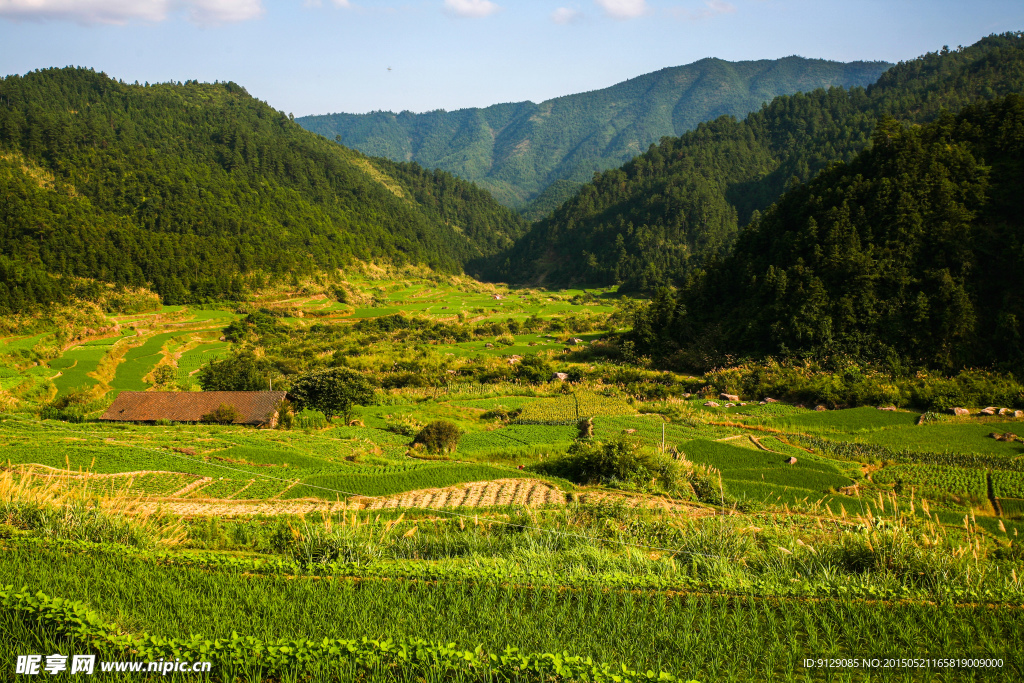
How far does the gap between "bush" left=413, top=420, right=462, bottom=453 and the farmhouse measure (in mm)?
6571

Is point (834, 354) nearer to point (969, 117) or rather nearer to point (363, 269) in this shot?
point (969, 117)

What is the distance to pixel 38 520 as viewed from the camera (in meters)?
7.56

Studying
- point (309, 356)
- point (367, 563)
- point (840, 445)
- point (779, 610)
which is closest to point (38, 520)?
point (367, 563)

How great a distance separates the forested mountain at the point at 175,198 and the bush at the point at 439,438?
37.3 metres

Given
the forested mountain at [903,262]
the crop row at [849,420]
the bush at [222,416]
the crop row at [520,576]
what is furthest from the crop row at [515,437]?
the forested mountain at [903,262]

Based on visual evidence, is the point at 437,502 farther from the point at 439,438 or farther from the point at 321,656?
the point at 321,656

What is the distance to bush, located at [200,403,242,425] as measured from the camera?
66.2 feet

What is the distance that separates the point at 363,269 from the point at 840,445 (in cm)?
7658

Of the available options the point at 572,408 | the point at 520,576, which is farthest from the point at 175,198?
the point at 520,576

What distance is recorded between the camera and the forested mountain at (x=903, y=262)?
2514 centimetres

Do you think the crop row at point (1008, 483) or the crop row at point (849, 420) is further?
the crop row at point (849, 420)

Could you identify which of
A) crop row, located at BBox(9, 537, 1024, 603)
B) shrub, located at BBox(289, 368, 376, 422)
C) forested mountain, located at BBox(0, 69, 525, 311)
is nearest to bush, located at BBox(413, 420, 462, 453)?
shrub, located at BBox(289, 368, 376, 422)

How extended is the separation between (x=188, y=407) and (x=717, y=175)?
107257mm

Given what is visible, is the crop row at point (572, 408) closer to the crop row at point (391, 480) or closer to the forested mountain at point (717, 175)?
the crop row at point (391, 480)
